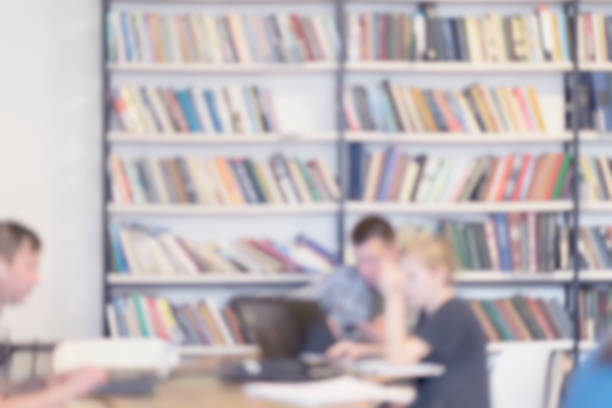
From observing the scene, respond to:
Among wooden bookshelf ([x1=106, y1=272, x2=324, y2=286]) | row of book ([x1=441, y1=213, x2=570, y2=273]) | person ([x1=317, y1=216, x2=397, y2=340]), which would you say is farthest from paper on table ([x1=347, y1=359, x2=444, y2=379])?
row of book ([x1=441, y1=213, x2=570, y2=273])

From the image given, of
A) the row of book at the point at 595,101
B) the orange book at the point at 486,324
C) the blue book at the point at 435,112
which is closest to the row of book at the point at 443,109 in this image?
the blue book at the point at 435,112

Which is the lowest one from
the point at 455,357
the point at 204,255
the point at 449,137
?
the point at 204,255

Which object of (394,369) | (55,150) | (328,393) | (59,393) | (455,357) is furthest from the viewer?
(55,150)

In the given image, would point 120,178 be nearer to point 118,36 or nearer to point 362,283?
point 118,36

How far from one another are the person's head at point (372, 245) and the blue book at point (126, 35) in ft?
4.64

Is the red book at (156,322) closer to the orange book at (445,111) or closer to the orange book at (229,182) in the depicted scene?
the orange book at (229,182)

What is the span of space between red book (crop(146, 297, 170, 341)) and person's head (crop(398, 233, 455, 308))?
6.27 ft

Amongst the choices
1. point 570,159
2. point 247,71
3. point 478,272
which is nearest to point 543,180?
point 570,159

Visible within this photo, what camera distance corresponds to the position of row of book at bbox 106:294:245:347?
204 inches

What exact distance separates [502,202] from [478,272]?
364 mm

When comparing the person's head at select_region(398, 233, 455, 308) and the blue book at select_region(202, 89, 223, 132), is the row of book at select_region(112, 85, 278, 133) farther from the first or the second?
the person's head at select_region(398, 233, 455, 308)

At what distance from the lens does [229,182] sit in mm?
5234

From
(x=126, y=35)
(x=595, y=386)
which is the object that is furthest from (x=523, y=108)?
(x=595, y=386)

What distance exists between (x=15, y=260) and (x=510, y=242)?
2733 millimetres
